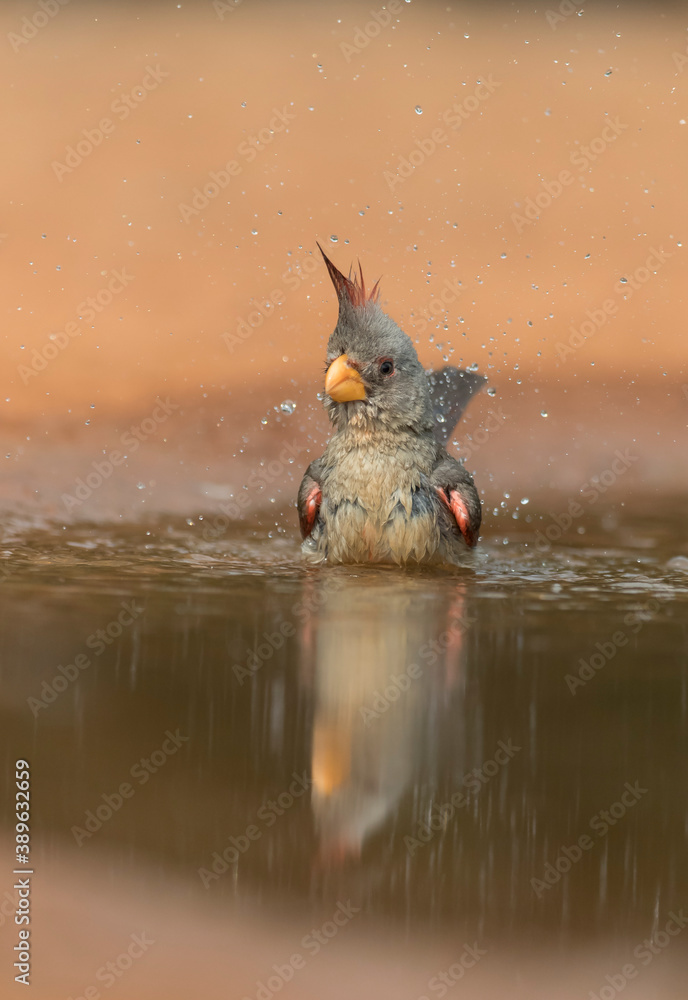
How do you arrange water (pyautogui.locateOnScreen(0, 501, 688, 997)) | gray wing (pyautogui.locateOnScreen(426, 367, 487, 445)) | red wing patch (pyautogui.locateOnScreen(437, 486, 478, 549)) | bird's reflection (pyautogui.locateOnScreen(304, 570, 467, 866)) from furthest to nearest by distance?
gray wing (pyautogui.locateOnScreen(426, 367, 487, 445))
red wing patch (pyautogui.locateOnScreen(437, 486, 478, 549))
bird's reflection (pyautogui.locateOnScreen(304, 570, 467, 866))
water (pyautogui.locateOnScreen(0, 501, 688, 997))

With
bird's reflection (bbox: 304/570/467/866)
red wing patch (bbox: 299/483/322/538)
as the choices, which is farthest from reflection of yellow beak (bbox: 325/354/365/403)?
bird's reflection (bbox: 304/570/467/866)

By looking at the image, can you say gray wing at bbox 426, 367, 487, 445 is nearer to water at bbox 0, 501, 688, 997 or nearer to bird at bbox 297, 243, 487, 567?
bird at bbox 297, 243, 487, 567

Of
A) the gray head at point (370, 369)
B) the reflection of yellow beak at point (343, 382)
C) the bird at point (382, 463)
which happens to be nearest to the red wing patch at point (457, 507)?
the bird at point (382, 463)

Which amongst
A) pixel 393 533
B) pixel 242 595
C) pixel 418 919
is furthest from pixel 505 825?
pixel 393 533

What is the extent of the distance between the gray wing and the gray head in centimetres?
53

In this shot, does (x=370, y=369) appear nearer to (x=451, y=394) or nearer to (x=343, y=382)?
(x=343, y=382)

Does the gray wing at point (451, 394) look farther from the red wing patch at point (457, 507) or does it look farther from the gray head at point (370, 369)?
the red wing patch at point (457, 507)

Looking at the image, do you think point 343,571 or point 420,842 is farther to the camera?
point 343,571

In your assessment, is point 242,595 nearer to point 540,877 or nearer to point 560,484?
point 540,877

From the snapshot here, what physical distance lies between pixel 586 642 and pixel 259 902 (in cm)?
182

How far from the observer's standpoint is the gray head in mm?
4695

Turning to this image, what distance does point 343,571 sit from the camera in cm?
468

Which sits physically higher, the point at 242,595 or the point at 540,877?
the point at 242,595

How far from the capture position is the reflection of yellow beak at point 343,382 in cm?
462
